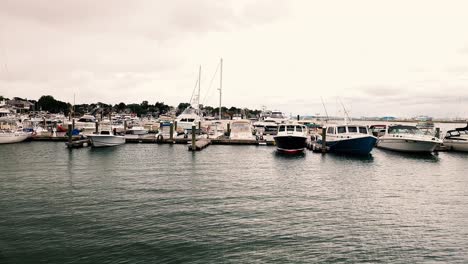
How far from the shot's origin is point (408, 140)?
37906 millimetres

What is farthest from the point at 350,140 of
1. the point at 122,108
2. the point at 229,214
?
the point at 122,108

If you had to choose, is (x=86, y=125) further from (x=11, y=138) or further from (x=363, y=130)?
(x=363, y=130)

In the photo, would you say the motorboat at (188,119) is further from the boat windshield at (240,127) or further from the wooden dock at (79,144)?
the wooden dock at (79,144)

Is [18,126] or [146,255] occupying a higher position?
[18,126]

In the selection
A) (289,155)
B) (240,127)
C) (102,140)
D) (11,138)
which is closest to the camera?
(289,155)

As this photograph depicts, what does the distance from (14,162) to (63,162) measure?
4.32 m

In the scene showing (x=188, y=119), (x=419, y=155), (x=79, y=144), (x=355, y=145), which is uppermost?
(x=188, y=119)

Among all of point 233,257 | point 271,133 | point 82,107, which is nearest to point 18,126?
point 271,133

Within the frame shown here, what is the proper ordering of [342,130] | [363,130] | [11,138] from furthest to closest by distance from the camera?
[11,138] < [342,130] < [363,130]

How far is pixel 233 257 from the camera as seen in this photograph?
10.3m

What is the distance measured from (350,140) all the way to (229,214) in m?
25.8

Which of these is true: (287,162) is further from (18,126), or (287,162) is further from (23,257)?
(18,126)

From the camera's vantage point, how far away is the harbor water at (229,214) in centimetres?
1065

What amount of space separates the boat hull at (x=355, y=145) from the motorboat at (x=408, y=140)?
556cm
